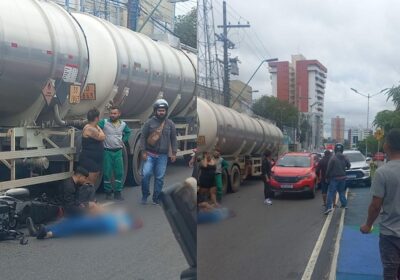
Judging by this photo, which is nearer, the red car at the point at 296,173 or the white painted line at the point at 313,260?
the white painted line at the point at 313,260

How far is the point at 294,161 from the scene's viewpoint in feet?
4.86

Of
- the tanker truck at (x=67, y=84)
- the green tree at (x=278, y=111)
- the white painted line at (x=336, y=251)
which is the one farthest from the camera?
the green tree at (x=278, y=111)

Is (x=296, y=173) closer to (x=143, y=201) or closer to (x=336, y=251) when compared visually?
(x=336, y=251)

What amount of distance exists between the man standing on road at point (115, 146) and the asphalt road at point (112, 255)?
1.8 inches

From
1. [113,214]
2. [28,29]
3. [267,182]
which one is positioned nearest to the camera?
[28,29]

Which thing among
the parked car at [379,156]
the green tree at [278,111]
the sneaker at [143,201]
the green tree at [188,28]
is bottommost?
the sneaker at [143,201]

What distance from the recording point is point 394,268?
4.14ft

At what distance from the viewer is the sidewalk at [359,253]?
1.27 metres

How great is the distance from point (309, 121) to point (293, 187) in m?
0.21

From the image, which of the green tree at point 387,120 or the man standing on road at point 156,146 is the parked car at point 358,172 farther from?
the man standing on road at point 156,146

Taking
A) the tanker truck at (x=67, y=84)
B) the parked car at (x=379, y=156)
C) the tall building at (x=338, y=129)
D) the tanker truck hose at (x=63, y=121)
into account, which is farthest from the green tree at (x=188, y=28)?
the parked car at (x=379, y=156)

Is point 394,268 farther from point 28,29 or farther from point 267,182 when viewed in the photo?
point 28,29

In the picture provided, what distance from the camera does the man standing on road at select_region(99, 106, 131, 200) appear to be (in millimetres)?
1337

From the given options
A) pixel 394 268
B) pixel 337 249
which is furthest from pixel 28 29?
pixel 394 268
